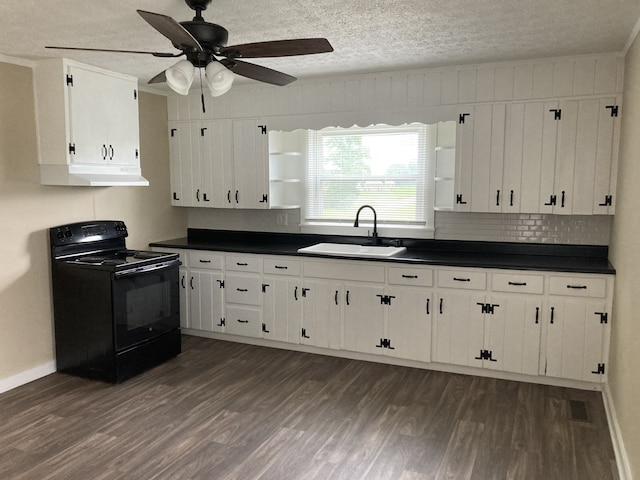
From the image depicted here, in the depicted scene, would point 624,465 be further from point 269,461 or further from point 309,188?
point 309,188

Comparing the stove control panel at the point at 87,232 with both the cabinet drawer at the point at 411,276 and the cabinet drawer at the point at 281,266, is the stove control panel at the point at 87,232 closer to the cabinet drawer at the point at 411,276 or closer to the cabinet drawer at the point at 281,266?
the cabinet drawer at the point at 281,266

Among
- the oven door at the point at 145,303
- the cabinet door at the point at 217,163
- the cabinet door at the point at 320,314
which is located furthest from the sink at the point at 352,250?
the oven door at the point at 145,303

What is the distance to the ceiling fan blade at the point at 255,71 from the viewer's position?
2506mm

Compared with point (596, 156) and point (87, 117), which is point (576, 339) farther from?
point (87, 117)

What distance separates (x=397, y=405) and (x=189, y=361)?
1.78 m

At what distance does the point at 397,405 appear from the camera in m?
3.39

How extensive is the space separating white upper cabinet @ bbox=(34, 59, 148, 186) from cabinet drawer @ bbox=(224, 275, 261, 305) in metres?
1.24

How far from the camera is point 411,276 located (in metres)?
3.94

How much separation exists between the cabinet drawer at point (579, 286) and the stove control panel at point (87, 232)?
11.5ft

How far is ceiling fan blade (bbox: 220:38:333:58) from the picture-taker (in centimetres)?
225

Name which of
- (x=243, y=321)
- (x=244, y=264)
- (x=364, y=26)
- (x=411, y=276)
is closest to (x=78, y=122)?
(x=244, y=264)

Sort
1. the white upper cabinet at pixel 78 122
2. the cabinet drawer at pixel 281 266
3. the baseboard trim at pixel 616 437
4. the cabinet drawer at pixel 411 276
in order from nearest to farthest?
the baseboard trim at pixel 616 437
the white upper cabinet at pixel 78 122
the cabinet drawer at pixel 411 276
the cabinet drawer at pixel 281 266

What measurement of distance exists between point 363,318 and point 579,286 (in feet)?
5.18

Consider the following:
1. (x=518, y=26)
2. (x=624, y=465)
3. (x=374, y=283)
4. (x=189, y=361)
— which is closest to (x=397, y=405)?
(x=374, y=283)
